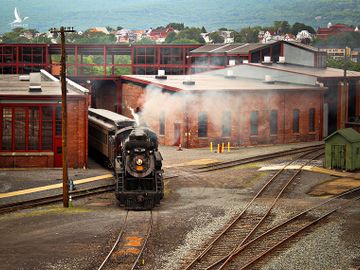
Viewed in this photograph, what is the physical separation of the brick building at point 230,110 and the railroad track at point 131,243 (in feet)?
70.1

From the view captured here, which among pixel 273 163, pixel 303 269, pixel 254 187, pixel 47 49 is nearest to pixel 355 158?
pixel 273 163

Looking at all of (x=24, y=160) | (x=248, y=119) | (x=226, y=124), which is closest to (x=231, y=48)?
(x=248, y=119)

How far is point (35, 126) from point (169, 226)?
587 inches

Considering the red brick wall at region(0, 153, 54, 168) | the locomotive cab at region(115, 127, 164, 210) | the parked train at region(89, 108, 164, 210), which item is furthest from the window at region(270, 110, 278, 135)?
the locomotive cab at region(115, 127, 164, 210)

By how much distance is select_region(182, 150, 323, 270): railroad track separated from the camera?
1867 centimetres

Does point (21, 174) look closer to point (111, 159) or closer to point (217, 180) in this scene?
point (111, 159)

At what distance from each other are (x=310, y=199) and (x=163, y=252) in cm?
1092

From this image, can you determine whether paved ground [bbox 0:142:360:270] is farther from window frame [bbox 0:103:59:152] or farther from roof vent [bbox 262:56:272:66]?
roof vent [bbox 262:56:272:66]

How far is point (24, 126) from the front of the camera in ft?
116

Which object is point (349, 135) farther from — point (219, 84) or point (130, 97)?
point (130, 97)

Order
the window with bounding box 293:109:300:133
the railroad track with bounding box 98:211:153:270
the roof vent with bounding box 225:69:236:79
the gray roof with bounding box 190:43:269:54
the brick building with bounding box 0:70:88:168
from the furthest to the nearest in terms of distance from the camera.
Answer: the gray roof with bounding box 190:43:269:54, the roof vent with bounding box 225:69:236:79, the window with bounding box 293:109:300:133, the brick building with bounding box 0:70:88:168, the railroad track with bounding box 98:211:153:270

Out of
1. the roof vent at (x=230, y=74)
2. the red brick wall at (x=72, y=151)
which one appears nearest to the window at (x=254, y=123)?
the roof vent at (x=230, y=74)

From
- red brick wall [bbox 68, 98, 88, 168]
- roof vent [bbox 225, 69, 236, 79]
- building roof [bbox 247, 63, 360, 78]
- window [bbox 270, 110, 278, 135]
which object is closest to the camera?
red brick wall [bbox 68, 98, 88, 168]

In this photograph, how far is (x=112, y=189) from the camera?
99.1 ft
